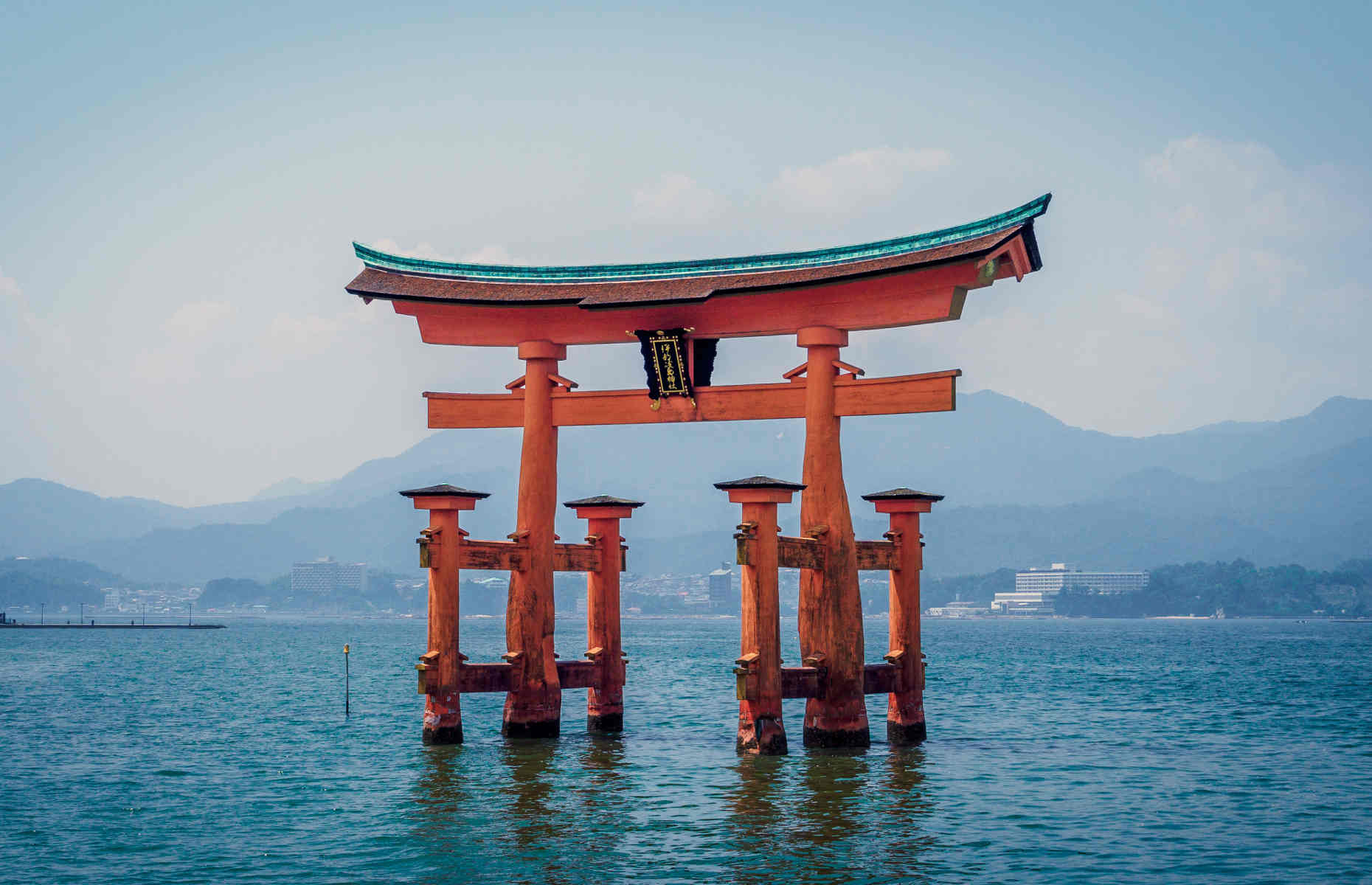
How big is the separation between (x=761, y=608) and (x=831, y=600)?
1714 millimetres

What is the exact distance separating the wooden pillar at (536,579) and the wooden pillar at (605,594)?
Answer: 3.98ft

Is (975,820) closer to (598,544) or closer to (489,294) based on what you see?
(598,544)

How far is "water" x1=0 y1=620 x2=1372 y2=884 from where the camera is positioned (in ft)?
58.5

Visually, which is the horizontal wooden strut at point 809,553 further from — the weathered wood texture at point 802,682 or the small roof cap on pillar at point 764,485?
the weathered wood texture at point 802,682

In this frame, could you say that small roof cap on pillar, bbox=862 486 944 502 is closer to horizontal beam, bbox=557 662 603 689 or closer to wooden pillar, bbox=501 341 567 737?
wooden pillar, bbox=501 341 567 737

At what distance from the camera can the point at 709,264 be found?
26281 millimetres

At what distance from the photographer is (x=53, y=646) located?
112 m

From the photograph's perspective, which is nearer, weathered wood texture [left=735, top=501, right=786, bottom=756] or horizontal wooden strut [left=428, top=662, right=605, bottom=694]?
weathered wood texture [left=735, top=501, right=786, bottom=756]

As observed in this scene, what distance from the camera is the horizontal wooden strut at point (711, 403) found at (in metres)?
23.3

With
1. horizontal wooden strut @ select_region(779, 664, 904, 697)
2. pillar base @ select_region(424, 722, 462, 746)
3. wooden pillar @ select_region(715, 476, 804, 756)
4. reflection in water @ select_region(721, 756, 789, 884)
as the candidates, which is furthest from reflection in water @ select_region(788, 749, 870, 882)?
pillar base @ select_region(424, 722, 462, 746)

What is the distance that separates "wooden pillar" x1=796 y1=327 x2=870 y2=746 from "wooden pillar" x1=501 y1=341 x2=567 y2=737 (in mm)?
4998

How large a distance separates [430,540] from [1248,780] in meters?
15.7

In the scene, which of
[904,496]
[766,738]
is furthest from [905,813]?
[904,496]

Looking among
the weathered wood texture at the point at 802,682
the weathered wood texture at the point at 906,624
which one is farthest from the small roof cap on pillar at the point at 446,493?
the weathered wood texture at the point at 906,624
